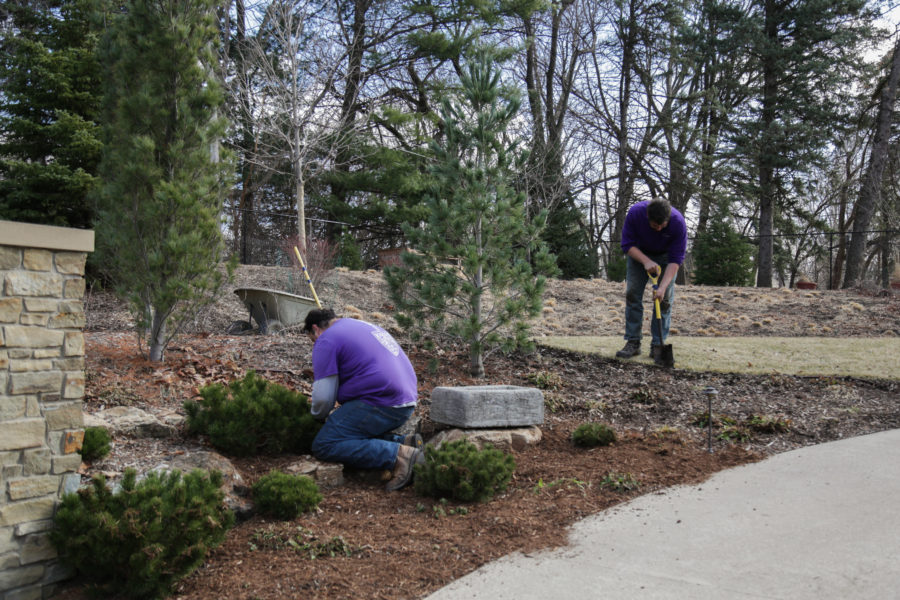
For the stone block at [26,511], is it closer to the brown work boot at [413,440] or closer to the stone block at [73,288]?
the stone block at [73,288]

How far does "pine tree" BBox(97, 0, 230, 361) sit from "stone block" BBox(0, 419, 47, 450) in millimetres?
2596

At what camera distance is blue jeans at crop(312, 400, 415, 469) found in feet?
13.9

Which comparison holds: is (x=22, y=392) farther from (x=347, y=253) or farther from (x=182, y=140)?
(x=347, y=253)

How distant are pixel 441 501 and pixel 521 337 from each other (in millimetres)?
2448

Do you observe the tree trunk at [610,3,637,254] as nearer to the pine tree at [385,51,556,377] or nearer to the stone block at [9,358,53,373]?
the pine tree at [385,51,556,377]

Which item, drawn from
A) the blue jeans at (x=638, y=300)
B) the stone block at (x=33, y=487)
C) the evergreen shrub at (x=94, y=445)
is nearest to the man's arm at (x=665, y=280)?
the blue jeans at (x=638, y=300)

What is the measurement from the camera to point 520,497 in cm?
382

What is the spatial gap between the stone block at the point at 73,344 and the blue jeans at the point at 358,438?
5.19 ft

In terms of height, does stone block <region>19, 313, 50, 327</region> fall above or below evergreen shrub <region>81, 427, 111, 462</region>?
above

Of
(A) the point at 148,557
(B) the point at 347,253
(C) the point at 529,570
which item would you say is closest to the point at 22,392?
(A) the point at 148,557

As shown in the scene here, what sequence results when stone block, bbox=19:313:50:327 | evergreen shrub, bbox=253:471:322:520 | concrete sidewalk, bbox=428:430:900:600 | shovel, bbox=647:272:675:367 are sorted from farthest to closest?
shovel, bbox=647:272:675:367 < evergreen shrub, bbox=253:471:322:520 < stone block, bbox=19:313:50:327 < concrete sidewalk, bbox=428:430:900:600

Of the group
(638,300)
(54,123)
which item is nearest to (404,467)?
(638,300)

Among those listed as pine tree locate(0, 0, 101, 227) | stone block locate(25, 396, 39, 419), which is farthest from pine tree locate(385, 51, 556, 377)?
pine tree locate(0, 0, 101, 227)

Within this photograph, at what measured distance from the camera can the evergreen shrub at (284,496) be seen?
11.5 feet
